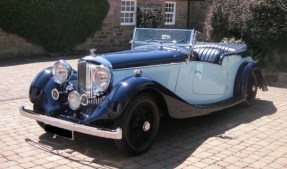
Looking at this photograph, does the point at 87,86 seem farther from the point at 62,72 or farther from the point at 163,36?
the point at 163,36

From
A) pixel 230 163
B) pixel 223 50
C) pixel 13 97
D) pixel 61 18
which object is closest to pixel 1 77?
pixel 13 97

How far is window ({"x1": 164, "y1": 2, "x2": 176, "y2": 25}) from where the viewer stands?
59.2 ft

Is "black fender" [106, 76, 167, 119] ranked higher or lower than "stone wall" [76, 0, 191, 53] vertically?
lower

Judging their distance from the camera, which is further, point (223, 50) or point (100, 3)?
point (100, 3)

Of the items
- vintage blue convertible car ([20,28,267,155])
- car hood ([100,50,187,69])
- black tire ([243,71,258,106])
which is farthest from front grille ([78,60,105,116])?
black tire ([243,71,258,106])

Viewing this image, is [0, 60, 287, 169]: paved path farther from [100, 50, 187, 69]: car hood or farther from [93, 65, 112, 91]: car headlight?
[100, 50, 187, 69]: car hood

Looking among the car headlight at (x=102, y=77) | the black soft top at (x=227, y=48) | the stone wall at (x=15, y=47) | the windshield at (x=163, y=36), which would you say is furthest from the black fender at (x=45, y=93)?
the stone wall at (x=15, y=47)

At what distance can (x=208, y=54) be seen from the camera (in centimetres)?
638

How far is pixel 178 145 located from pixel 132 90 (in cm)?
116

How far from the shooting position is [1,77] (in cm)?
934

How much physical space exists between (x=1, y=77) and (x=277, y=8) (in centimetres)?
690

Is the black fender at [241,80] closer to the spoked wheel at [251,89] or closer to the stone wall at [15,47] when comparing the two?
the spoked wheel at [251,89]

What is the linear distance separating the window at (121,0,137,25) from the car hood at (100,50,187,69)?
10.6 m

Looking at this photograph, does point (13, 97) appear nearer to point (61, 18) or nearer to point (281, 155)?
point (281, 155)
